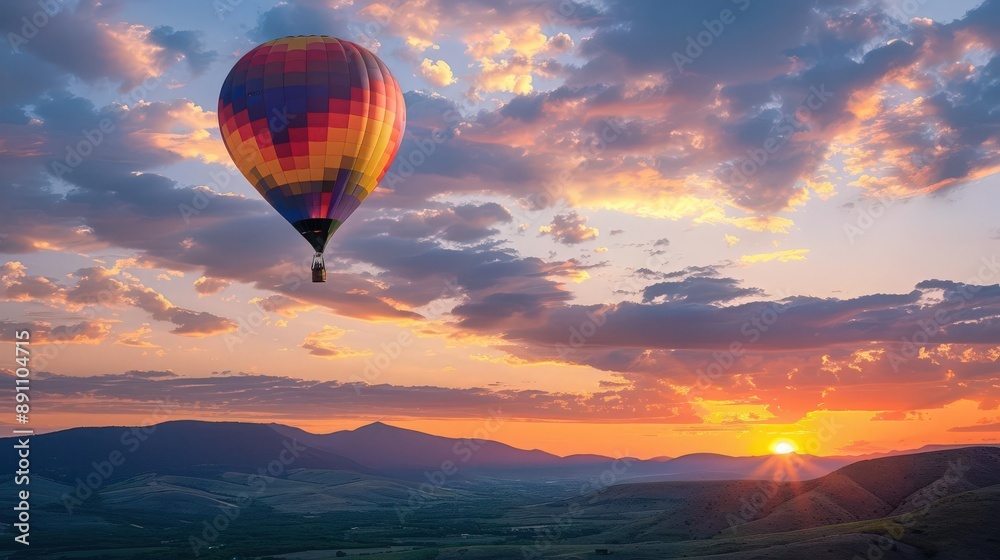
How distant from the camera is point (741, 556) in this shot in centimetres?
8862

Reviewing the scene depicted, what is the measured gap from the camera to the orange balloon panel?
70.6 meters

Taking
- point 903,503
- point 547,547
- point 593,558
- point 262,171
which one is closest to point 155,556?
point 547,547

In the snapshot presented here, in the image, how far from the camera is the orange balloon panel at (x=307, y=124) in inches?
2781

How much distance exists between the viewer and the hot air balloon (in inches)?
2781

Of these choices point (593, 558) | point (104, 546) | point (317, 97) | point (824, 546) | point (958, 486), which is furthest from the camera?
point (104, 546)

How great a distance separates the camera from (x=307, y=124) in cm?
7050

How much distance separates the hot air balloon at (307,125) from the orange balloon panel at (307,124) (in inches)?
3.6

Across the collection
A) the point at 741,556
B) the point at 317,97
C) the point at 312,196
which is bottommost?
the point at 741,556

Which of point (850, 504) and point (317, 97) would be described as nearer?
point (317, 97)

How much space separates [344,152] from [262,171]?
7.92 metres

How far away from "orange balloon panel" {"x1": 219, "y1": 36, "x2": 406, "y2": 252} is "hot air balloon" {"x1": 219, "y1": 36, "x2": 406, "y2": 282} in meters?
0.09

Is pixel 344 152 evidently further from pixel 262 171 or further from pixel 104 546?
pixel 104 546

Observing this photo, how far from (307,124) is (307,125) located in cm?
9

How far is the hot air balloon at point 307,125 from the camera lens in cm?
7062
